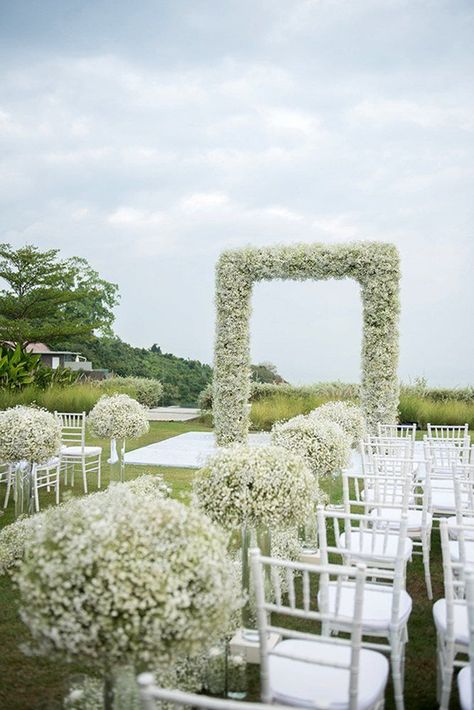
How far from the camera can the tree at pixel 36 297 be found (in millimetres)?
33125

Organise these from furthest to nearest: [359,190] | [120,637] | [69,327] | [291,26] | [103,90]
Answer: [69,327] < [359,190] < [103,90] < [291,26] < [120,637]

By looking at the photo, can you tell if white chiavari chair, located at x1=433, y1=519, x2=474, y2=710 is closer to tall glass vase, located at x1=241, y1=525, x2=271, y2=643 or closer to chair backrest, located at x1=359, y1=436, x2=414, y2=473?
tall glass vase, located at x1=241, y1=525, x2=271, y2=643

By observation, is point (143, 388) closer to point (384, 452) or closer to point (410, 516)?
point (384, 452)

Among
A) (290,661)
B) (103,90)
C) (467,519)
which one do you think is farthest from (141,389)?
(290,661)

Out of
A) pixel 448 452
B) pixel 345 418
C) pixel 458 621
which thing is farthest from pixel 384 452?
pixel 458 621

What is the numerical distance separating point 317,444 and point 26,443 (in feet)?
8.21

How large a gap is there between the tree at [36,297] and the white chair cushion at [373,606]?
31.1m

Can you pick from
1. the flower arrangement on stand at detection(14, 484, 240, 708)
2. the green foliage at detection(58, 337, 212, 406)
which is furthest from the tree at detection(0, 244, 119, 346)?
the flower arrangement on stand at detection(14, 484, 240, 708)

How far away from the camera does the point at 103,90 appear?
19.3 m

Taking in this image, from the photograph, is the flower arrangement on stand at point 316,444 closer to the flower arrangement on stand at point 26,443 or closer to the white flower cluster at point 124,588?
the flower arrangement on stand at point 26,443

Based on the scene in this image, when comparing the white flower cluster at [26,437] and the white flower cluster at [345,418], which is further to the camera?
the white flower cluster at [345,418]

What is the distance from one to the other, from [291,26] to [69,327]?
21697mm

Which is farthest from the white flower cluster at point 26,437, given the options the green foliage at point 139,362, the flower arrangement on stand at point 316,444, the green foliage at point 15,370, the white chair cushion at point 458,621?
the green foliage at point 139,362

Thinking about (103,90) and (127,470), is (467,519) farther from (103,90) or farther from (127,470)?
(103,90)
